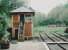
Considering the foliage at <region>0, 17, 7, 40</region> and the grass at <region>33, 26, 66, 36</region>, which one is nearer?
the foliage at <region>0, 17, 7, 40</region>

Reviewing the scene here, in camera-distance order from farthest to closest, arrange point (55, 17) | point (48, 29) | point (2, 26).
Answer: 1. point (48, 29)
2. point (55, 17)
3. point (2, 26)

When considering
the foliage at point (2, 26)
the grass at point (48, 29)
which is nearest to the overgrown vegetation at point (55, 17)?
the grass at point (48, 29)

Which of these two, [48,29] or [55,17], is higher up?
[55,17]

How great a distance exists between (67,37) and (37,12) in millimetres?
1750

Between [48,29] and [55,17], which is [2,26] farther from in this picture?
[55,17]

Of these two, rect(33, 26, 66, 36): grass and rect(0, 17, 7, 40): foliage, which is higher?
rect(0, 17, 7, 40): foliage

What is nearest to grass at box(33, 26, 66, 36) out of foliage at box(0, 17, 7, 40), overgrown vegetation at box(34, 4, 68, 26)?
overgrown vegetation at box(34, 4, 68, 26)

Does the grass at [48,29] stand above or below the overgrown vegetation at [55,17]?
below

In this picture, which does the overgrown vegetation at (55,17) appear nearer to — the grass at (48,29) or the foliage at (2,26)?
the grass at (48,29)

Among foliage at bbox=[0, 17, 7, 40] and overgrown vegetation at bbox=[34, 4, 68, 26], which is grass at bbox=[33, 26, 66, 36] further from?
foliage at bbox=[0, 17, 7, 40]

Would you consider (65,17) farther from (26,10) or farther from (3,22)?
(3,22)

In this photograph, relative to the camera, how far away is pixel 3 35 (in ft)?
23.7

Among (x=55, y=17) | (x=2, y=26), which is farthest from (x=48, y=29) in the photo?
(x=2, y=26)

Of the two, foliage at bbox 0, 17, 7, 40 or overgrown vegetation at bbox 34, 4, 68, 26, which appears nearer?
foliage at bbox 0, 17, 7, 40
